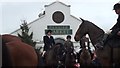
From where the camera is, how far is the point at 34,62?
628cm

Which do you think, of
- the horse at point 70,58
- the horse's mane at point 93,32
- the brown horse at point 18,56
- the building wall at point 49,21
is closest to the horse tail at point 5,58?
the brown horse at point 18,56

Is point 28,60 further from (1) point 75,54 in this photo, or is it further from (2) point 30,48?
(1) point 75,54

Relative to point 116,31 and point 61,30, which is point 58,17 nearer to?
point 61,30

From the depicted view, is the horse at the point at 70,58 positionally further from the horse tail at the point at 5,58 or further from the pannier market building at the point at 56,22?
the pannier market building at the point at 56,22

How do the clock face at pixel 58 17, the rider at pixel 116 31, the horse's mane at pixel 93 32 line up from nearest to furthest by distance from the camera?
the rider at pixel 116 31, the horse's mane at pixel 93 32, the clock face at pixel 58 17

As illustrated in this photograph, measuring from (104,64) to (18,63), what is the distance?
111 inches

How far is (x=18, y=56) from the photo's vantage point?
5984 millimetres

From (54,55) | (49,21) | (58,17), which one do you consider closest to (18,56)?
(54,55)

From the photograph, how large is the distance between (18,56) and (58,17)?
Result: 1693 inches

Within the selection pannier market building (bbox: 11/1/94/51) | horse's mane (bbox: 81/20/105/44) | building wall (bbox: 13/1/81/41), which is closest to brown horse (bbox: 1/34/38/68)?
horse's mane (bbox: 81/20/105/44)

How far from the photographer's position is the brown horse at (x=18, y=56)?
5.72 metres

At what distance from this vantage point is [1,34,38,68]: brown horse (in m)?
5.72

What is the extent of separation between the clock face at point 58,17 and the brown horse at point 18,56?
40.8 m

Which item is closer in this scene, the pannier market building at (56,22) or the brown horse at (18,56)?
the brown horse at (18,56)
